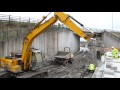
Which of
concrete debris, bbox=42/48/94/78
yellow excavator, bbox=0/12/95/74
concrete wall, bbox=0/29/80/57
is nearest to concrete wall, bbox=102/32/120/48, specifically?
concrete wall, bbox=0/29/80/57

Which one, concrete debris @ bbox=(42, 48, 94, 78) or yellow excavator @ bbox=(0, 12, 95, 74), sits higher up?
yellow excavator @ bbox=(0, 12, 95, 74)

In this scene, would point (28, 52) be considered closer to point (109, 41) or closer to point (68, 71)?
point (68, 71)

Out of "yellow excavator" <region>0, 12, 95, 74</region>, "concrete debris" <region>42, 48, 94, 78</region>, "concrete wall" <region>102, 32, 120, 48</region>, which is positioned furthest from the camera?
"concrete wall" <region>102, 32, 120, 48</region>

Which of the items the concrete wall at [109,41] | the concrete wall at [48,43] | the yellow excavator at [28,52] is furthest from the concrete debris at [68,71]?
the concrete wall at [109,41]

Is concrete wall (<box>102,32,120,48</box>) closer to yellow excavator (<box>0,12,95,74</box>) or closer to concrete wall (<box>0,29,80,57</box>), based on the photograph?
concrete wall (<box>0,29,80,57</box>)

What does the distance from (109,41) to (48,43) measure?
15.6m

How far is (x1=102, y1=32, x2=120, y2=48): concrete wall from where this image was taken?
133 feet

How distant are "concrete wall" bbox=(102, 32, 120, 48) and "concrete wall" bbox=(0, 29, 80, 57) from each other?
6.30 meters

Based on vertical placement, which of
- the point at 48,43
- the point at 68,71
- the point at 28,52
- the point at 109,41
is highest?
the point at 109,41

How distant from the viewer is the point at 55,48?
32.5 metres

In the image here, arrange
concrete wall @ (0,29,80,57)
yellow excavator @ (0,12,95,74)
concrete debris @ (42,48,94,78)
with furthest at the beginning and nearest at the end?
concrete wall @ (0,29,80,57) → concrete debris @ (42,48,94,78) → yellow excavator @ (0,12,95,74)

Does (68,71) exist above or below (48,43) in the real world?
below

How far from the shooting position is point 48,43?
30609mm

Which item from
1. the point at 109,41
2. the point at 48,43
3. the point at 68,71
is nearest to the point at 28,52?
the point at 68,71
